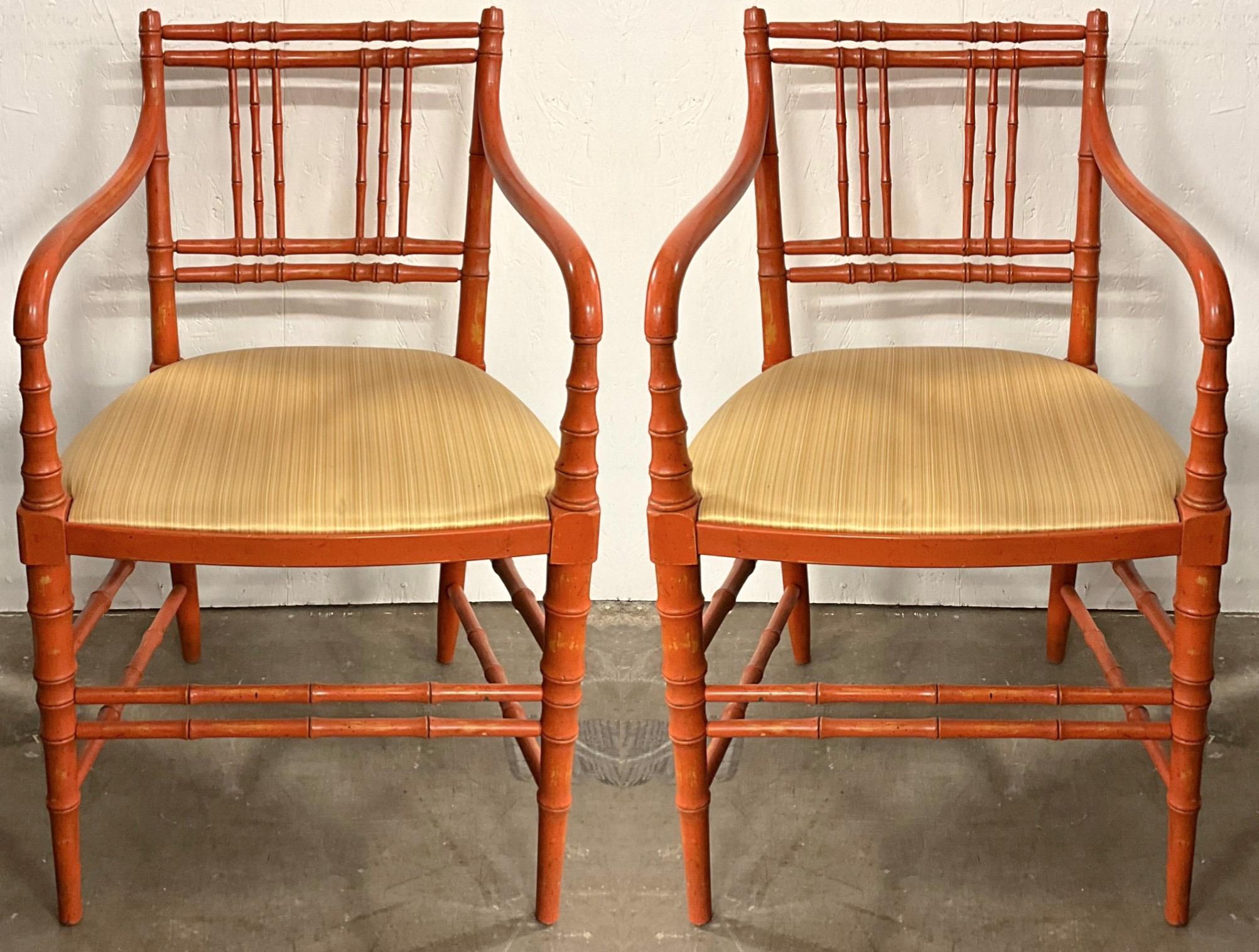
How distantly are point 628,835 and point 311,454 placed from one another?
600 millimetres

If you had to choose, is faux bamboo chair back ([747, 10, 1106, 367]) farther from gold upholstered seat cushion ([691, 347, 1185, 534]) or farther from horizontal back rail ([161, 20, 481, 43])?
horizontal back rail ([161, 20, 481, 43])

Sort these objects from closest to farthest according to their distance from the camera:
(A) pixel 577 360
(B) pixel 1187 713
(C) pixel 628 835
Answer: (A) pixel 577 360, (B) pixel 1187 713, (C) pixel 628 835

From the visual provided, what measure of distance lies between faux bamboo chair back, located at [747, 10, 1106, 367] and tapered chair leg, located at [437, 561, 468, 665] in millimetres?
505

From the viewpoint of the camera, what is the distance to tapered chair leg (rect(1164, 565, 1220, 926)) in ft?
4.27

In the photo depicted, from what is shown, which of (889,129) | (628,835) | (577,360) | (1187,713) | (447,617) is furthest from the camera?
(447,617)

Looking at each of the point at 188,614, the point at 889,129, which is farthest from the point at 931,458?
the point at 188,614

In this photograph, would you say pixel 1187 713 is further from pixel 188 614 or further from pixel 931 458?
pixel 188 614

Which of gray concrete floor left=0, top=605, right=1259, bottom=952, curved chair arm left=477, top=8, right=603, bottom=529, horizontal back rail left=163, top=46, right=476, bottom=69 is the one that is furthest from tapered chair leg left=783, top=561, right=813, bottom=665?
horizontal back rail left=163, top=46, right=476, bottom=69

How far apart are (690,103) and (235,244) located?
0.64 m

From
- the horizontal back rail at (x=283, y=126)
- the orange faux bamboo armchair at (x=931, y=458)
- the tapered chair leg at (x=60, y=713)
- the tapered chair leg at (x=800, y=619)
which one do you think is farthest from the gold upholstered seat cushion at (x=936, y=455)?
the tapered chair leg at (x=60, y=713)

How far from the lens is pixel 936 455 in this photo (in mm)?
1318

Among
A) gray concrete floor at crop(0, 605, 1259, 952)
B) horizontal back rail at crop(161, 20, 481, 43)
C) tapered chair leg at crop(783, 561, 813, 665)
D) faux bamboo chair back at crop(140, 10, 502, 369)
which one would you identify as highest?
horizontal back rail at crop(161, 20, 481, 43)

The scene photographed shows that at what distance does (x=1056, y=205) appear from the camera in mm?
1875

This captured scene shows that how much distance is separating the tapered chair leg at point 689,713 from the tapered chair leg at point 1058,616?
2.26ft
